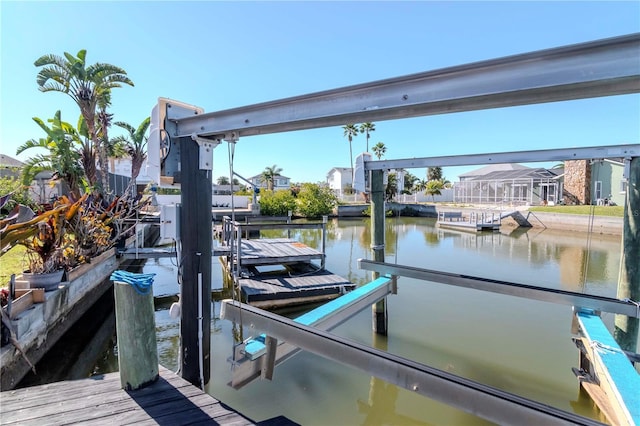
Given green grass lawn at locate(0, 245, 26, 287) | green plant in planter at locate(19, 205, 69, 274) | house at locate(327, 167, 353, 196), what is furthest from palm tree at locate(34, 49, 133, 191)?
house at locate(327, 167, 353, 196)

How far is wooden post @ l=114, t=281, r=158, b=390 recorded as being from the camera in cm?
234

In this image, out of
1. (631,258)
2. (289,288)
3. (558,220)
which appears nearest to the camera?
(631,258)

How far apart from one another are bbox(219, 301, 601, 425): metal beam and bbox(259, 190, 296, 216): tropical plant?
71.0 feet

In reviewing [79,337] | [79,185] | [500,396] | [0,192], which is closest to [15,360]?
[79,337]

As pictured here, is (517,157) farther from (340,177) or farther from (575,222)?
(340,177)

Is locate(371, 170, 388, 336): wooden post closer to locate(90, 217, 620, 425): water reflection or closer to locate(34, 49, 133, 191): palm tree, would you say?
locate(90, 217, 620, 425): water reflection

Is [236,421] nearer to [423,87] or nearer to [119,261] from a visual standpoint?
[423,87]

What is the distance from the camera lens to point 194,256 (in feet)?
8.65

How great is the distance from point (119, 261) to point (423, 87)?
8.82 m

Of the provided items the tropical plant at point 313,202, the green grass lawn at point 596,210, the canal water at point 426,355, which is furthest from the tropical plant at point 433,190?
the canal water at point 426,355

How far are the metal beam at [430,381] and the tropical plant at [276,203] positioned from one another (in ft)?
71.0

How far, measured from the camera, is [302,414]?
3.42 m

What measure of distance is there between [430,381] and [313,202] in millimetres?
25877

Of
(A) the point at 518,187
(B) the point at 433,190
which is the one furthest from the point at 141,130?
(B) the point at 433,190
